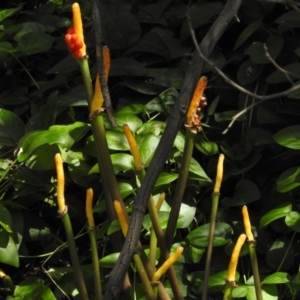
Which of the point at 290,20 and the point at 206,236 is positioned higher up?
the point at 290,20

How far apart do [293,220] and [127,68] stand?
689mm

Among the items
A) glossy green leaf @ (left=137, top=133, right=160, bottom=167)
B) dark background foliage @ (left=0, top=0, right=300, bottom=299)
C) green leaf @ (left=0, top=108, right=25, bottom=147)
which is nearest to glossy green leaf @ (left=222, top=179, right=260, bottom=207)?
dark background foliage @ (left=0, top=0, right=300, bottom=299)

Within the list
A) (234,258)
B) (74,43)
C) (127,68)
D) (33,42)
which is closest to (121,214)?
(234,258)

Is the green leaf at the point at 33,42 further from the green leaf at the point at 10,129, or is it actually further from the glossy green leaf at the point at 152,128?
the glossy green leaf at the point at 152,128

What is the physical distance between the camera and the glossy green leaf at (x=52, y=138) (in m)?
1.84

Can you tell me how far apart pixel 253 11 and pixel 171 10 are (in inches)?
10.6

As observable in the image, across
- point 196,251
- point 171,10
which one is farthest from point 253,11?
point 196,251

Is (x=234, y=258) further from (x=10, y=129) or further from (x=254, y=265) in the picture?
(x=10, y=129)

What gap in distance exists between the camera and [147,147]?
5.98ft

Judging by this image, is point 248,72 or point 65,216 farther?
point 248,72

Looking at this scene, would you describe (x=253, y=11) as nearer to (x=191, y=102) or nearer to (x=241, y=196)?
(x=241, y=196)

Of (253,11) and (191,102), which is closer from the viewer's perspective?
(191,102)

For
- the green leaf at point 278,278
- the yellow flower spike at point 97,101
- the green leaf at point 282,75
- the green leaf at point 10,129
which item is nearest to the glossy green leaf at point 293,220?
the green leaf at point 278,278

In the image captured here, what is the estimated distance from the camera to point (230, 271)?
1.42 metres
